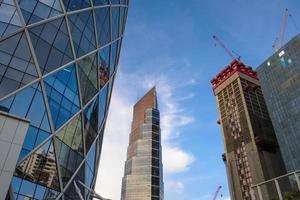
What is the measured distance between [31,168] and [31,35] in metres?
11.3

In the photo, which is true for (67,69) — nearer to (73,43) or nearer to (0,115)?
(73,43)

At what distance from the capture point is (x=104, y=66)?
3734 centimetres

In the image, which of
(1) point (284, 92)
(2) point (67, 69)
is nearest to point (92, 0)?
(2) point (67, 69)

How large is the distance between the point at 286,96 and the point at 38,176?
361 feet

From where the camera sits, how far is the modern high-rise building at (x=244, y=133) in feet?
426

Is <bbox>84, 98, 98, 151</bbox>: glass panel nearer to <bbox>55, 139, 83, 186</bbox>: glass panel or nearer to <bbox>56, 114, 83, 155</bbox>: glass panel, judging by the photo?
<bbox>56, 114, 83, 155</bbox>: glass panel

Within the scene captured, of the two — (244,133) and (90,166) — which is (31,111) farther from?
(244,133)

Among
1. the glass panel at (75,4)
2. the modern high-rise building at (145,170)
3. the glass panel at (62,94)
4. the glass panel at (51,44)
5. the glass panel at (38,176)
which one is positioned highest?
the modern high-rise building at (145,170)

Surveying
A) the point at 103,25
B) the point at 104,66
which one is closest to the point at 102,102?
the point at 104,66

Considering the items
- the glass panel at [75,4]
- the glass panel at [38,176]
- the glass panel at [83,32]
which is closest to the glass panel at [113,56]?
the glass panel at [83,32]

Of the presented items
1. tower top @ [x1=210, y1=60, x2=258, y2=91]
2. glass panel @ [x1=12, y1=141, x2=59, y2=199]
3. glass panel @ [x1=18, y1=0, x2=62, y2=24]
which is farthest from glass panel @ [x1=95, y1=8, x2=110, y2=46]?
tower top @ [x1=210, y1=60, x2=258, y2=91]

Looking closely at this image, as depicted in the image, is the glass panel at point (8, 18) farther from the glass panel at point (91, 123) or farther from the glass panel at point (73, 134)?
the glass panel at point (91, 123)

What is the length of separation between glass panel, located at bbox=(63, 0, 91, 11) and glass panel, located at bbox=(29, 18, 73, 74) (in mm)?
2024

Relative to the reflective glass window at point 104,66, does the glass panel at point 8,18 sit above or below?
below
